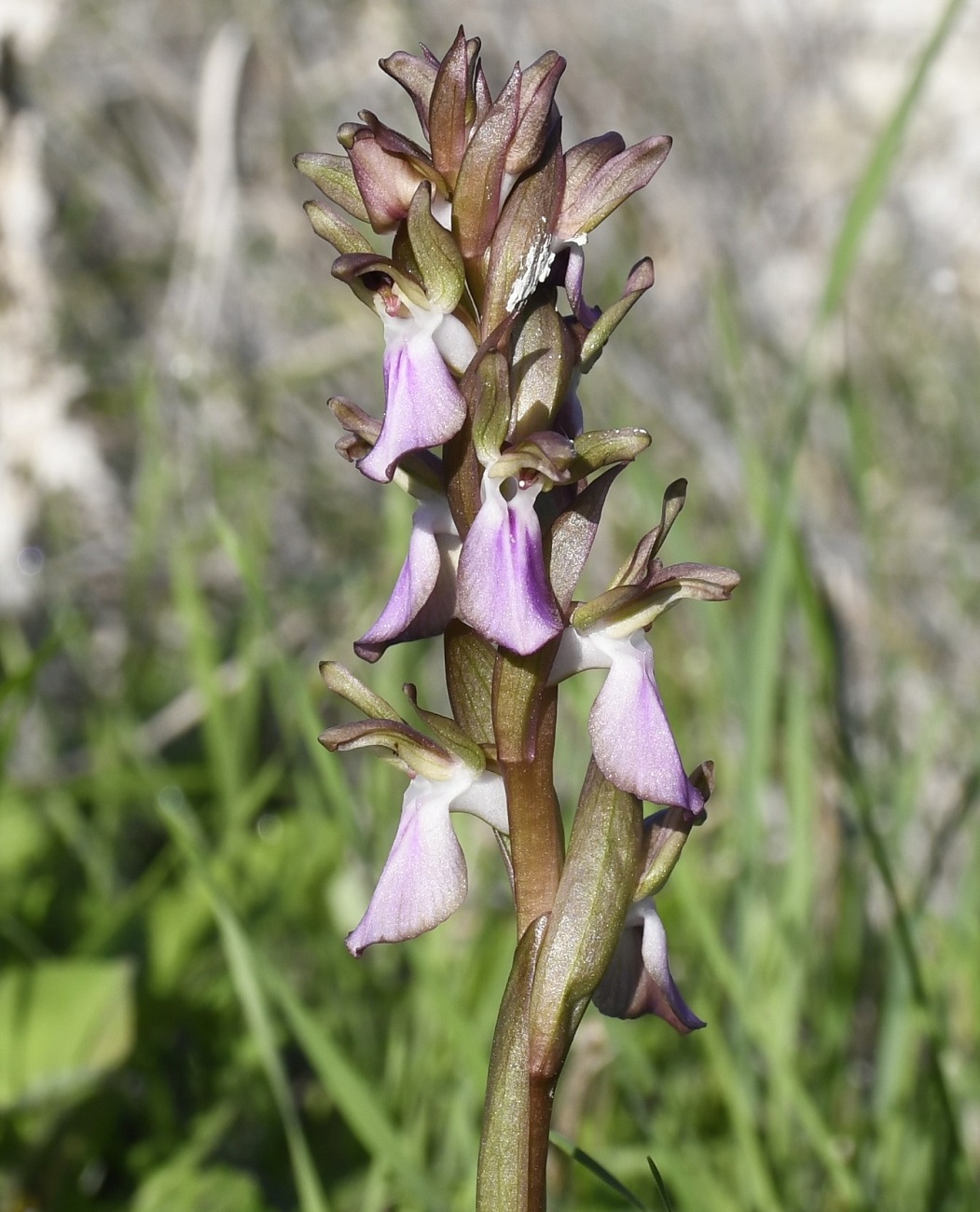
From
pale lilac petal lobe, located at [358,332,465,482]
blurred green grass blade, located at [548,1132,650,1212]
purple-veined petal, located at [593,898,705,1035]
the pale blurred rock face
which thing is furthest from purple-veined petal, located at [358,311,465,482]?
the pale blurred rock face

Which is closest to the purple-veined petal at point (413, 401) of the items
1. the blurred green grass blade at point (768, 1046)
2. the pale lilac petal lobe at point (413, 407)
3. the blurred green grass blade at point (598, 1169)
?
the pale lilac petal lobe at point (413, 407)

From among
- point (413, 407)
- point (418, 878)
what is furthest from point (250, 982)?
point (413, 407)

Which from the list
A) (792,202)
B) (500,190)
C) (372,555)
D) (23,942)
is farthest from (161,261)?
(500,190)

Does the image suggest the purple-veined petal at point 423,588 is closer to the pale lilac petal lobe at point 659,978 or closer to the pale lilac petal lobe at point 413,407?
the pale lilac petal lobe at point 413,407

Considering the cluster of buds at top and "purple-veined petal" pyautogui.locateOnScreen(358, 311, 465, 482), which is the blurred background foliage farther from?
"purple-veined petal" pyautogui.locateOnScreen(358, 311, 465, 482)

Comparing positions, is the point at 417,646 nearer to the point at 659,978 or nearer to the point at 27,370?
the point at 659,978

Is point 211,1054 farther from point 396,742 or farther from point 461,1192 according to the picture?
point 396,742
